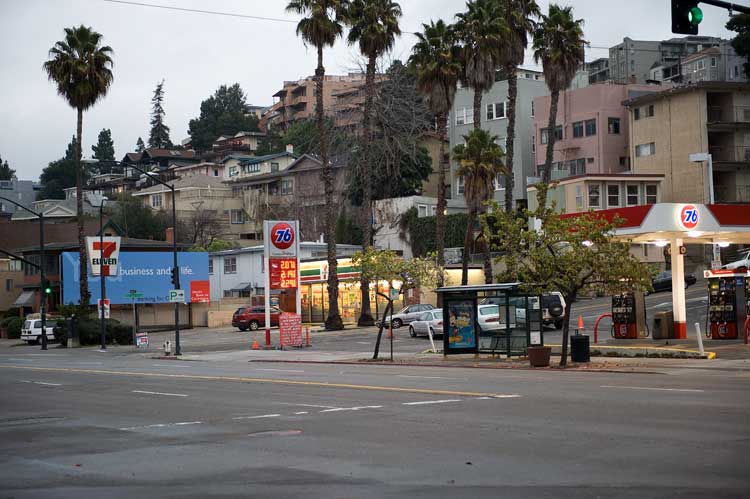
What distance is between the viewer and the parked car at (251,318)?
65.6 metres

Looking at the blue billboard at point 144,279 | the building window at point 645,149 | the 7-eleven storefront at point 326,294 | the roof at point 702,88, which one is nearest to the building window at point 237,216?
the blue billboard at point 144,279

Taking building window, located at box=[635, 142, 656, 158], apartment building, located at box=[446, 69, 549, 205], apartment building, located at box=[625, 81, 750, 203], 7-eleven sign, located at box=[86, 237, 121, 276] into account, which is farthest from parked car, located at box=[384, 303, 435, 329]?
apartment building, located at box=[446, 69, 549, 205]

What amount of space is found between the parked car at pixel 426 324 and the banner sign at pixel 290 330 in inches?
242

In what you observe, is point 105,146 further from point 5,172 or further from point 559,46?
point 559,46

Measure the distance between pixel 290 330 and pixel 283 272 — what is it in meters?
3.71

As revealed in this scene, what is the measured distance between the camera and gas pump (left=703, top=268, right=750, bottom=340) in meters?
32.7

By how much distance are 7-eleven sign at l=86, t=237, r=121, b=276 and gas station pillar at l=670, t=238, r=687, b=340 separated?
34.7 metres

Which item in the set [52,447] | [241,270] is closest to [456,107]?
[241,270]

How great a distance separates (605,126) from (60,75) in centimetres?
4151

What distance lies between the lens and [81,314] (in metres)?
60.0

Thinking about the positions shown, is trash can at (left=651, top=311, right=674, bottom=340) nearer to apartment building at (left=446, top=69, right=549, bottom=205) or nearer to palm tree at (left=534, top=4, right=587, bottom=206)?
palm tree at (left=534, top=4, right=587, bottom=206)

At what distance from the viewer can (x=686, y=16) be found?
14898mm

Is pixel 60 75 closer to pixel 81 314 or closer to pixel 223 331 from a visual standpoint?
pixel 81 314

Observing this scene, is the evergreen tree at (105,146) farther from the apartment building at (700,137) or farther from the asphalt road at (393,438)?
the asphalt road at (393,438)
